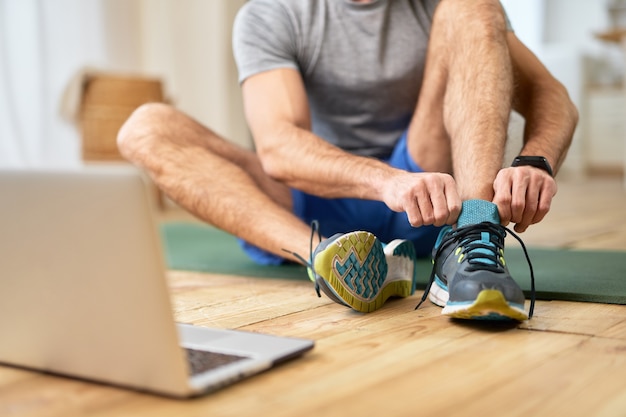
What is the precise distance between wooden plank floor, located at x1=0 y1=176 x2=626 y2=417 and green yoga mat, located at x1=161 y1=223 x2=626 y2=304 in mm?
73

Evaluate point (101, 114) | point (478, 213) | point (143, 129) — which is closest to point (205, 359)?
point (478, 213)

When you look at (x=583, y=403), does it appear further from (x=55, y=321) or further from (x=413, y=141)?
(x=413, y=141)

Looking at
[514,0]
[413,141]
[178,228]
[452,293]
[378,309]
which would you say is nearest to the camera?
[452,293]

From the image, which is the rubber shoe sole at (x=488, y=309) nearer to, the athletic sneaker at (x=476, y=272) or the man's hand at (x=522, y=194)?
the athletic sneaker at (x=476, y=272)

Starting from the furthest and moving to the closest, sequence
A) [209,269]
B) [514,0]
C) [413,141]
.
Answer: [514,0], [209,269], [413,141]

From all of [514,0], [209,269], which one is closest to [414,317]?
[209,269]

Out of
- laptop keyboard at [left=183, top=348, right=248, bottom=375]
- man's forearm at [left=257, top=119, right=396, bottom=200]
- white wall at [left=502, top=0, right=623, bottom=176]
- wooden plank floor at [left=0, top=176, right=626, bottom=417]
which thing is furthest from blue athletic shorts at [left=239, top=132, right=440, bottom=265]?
white wall at [left=502, top=0, right=623, bottom=176]

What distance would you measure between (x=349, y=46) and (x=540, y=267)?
1.78ft

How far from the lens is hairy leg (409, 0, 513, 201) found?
1.11 meters

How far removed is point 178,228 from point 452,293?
5.48ft

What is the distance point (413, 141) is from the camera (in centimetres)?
140

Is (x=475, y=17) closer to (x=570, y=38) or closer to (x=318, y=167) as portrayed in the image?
(x=318, y=167)

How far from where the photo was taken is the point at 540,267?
1464mm

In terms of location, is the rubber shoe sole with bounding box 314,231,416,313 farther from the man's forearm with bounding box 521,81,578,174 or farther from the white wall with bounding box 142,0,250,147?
the white wall with bounding box 142,0,250,147
